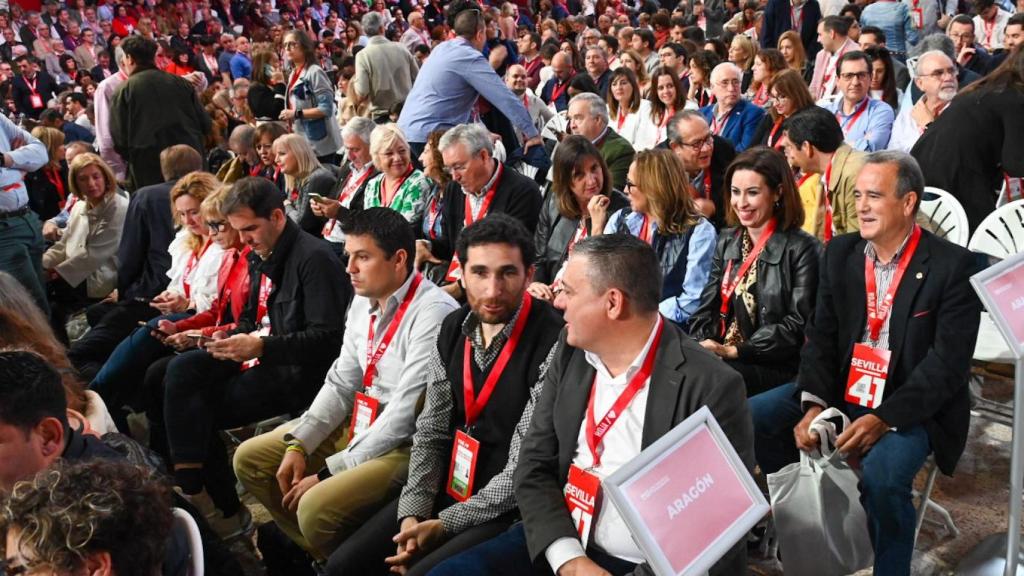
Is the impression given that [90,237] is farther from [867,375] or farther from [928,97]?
[928,97]

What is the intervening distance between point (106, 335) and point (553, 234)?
2.12 metres

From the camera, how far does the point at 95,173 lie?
5.25 m

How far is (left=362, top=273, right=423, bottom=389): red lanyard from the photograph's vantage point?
304 cm

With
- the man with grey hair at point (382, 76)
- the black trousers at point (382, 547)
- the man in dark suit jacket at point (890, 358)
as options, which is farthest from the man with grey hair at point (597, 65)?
the black trousers at point (382, 547)

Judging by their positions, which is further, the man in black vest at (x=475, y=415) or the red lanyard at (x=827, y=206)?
the red lanyard at (x=827, y=206)

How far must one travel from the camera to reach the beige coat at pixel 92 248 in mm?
5375

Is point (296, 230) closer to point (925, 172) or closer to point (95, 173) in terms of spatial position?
point (95, 173)

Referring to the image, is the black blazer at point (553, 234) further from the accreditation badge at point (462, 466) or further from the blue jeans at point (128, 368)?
the blue jeans at point (128, 368)

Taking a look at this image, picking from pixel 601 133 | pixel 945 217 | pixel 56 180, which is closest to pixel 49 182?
pixel 56 180

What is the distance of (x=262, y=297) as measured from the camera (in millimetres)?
3760

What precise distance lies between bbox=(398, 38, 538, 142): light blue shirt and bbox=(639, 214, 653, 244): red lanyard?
80.4 inches

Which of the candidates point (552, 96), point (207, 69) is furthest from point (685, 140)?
point (207, 69)

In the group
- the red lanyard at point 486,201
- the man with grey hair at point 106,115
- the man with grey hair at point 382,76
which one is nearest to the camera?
the red lanyard at point 486,201

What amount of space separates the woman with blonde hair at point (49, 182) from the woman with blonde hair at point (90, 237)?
4.39 ft
